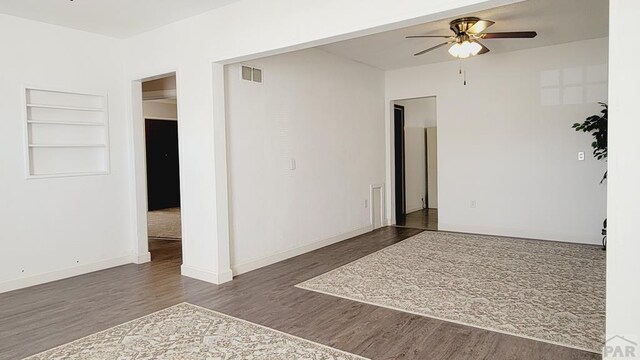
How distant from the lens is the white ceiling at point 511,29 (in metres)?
4.15

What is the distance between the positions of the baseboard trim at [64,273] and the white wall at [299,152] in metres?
1.56

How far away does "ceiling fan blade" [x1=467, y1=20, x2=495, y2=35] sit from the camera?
4.26 m

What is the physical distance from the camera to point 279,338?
283 cm

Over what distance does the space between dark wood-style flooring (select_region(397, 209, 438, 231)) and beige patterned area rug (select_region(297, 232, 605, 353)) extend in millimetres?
1366

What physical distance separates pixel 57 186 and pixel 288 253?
103 inches

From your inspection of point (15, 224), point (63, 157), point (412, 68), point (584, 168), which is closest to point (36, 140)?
point (63, 157)

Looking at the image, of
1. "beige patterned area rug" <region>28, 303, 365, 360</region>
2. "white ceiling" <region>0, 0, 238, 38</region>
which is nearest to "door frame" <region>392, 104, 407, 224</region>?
"white ceiling" <region>0, 0, 238, 38</region>

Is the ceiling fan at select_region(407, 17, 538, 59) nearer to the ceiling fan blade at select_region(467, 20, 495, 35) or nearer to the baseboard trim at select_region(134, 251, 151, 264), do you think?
the ceiling fan blade at select_region(467, 20, 495, 35)

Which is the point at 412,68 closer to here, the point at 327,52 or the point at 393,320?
the point at 327,52

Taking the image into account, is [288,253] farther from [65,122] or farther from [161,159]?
[161,159]

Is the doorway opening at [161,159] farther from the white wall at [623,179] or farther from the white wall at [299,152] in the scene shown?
the white wall at [623,179]

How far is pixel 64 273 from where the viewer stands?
4.38 meters

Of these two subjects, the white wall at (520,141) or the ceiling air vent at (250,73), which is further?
the white wall at (520,141)

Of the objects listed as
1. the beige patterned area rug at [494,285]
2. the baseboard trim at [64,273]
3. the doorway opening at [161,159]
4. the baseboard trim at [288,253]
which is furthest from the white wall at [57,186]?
the doorway opening at [161,159]
